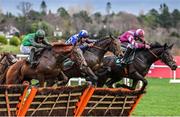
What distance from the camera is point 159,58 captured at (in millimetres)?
17391

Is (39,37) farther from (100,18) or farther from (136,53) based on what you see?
(100,18)

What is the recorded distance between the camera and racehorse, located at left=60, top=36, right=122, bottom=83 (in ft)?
53.8

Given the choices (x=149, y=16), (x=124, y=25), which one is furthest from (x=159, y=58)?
(x=149, y=16)

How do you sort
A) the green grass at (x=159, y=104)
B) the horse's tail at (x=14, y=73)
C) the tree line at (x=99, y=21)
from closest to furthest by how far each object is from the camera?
1. the green grass at (x=159, y=104)
2. the horse's tail at (x=14, y=73)
3. the tree line at (x=99, y=21)

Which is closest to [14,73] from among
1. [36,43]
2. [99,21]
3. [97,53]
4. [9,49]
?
[36,43]

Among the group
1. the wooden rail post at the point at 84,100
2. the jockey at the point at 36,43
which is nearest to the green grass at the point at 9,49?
the jockey at the point at 36,43

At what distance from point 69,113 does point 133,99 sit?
2.04 metres

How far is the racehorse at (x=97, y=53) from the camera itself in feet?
53.8

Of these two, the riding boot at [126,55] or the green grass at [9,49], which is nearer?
the riding boot at [126,55]

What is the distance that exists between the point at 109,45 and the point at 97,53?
17.4 inches

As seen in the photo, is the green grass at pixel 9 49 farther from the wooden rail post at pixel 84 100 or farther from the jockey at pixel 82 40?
the wooden rail post at pixel 84 100

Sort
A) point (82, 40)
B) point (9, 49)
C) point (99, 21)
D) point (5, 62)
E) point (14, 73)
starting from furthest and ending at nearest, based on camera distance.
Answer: point (99, 21), point (9, 49), point (5, 62), point (82, 40), point (14, 73)

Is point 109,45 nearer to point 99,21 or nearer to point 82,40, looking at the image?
point 82,40

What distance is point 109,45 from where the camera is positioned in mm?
16859
